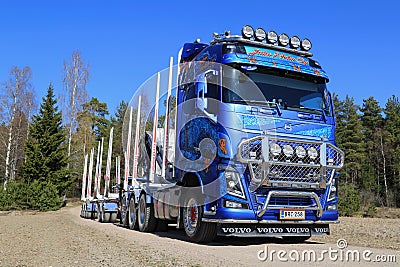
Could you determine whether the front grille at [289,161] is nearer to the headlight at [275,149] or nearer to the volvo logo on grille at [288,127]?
the headlight at [275,149]

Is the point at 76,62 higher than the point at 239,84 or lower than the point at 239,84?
higher

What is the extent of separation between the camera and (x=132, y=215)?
42.7 feet

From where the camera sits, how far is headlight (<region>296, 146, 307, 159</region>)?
7.84 metres

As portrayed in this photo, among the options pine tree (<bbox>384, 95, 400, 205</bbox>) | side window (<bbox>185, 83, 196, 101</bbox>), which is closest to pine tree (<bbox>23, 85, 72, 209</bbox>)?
side window (<bbox>185, 83, 196, 101</bbox>)

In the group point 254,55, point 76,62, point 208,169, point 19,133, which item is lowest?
point 208,169

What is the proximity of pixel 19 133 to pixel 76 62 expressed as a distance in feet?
32.0

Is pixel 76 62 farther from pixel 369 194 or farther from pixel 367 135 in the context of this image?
pixel 367 135

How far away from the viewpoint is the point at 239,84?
811 cm

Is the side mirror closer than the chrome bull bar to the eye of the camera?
No

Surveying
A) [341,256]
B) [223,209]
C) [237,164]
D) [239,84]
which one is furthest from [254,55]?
[341,256]

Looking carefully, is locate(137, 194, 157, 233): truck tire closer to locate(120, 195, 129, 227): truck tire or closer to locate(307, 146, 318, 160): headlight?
locate(120, 195, 129, 227): truck tire

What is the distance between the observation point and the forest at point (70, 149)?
119 ft

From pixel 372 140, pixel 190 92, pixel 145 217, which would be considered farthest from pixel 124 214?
pixel 372 140

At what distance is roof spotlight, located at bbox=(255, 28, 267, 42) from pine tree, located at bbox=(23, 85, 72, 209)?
106 ft
